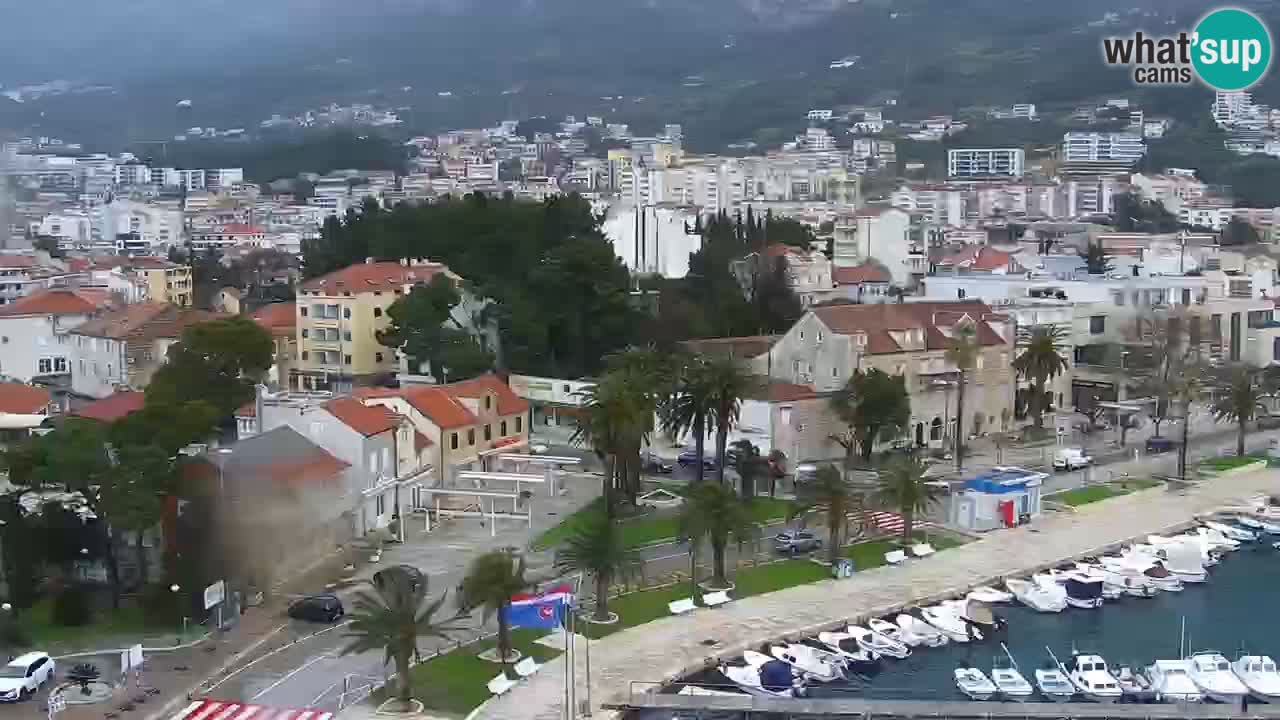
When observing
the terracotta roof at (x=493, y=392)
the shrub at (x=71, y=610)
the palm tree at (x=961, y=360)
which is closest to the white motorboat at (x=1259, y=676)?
the palm tree at (x=961, y=360)

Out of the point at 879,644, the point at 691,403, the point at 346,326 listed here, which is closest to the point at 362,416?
the point at 691,403

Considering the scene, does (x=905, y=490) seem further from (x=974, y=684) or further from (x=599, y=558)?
(x=599, y=558)


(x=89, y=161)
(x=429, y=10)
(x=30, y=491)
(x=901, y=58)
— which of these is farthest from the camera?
(x=429, y=10)

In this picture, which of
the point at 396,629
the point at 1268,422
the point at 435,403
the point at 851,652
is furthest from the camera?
the point at 1268,422

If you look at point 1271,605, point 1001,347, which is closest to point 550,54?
point 1001,347

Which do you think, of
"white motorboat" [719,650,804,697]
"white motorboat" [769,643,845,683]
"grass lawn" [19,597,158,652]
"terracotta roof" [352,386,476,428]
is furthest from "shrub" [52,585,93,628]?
"white motorboat" [769,643,845,683]

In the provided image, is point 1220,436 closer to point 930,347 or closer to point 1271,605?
point 930,347

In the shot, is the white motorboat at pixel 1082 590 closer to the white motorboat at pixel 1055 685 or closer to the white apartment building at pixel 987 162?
the white motorboat at pixel 1055 685
